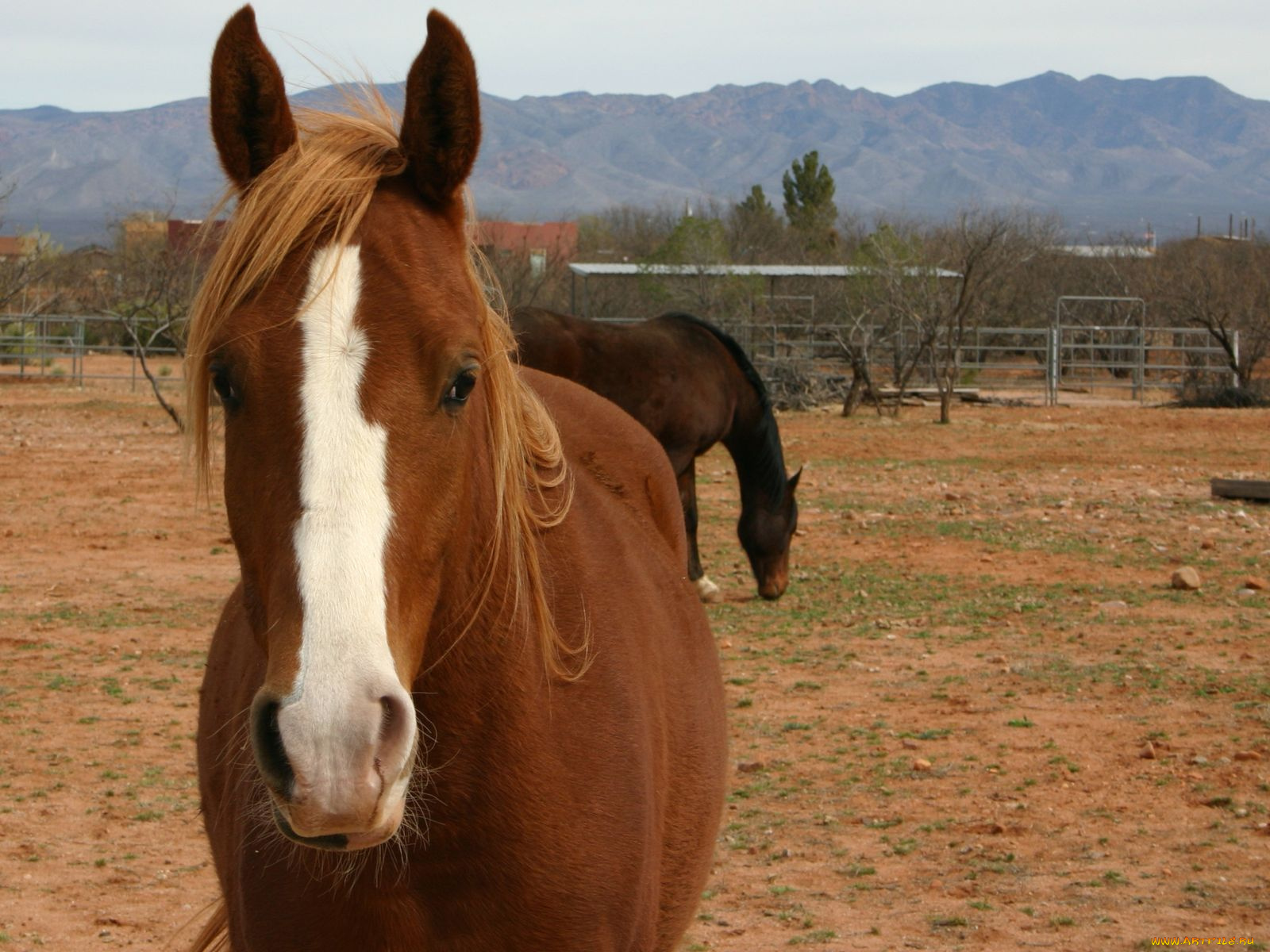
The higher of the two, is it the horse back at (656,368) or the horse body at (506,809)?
the horse back at (656,368)

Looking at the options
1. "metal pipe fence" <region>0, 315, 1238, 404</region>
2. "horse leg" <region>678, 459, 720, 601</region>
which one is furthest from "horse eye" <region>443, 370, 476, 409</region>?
"metal pipe fence" <region>0, 315, 1238, 404</region>

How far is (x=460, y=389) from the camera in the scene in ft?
A: 5.41

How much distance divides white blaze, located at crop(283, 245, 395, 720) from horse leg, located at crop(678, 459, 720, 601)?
6716 mm

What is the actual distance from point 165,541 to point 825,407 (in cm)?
1466

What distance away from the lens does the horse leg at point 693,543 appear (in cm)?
854

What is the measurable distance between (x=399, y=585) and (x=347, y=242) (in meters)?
0.46

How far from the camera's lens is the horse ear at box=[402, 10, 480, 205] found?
176 cm

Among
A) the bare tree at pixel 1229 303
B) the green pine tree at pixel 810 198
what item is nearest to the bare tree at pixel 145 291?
the bare tree at pixel 1229 303

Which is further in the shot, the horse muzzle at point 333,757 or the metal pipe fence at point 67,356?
the metal pipe fence at point 67,356

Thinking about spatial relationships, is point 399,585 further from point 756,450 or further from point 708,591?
point 756,450

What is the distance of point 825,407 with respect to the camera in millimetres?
22719

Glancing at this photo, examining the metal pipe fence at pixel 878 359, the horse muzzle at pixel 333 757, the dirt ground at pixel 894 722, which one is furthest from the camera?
the metal pipe fence at pixel 878 359

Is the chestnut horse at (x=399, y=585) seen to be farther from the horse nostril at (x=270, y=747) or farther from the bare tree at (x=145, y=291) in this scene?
the bare tree at (x=145, y=291)

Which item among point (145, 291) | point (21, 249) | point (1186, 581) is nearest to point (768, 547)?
point (1186, 581)
